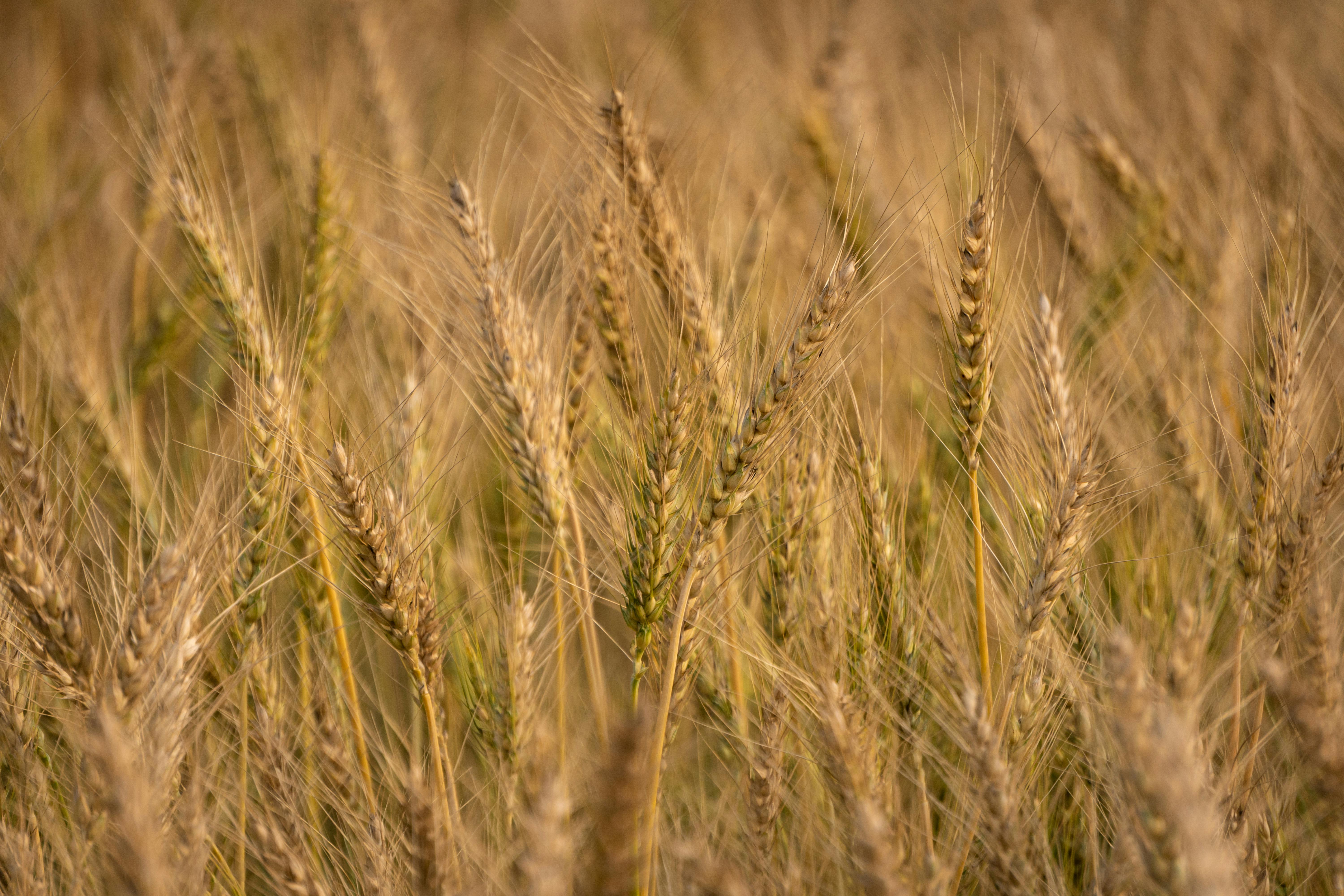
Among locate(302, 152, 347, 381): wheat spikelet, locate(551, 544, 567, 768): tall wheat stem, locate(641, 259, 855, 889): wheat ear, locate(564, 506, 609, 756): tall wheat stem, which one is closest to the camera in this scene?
locate(641, 259, 855, 889): wheat ear

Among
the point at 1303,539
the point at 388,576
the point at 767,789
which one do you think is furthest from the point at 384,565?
the point at 1303,539

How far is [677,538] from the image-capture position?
4.26 feet

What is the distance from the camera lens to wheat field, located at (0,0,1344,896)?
118cm

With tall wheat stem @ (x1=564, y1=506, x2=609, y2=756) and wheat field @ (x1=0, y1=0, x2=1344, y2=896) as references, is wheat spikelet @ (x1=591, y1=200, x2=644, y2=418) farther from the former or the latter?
tall wheat stem @ (x1=564, y1=506, x2=609, y2=756)

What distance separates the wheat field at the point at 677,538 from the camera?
118 centimetres

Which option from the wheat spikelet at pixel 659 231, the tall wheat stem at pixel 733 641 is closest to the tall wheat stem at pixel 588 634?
the tall wheat stem at pixel 733 641

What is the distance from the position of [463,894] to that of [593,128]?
144 centimetres

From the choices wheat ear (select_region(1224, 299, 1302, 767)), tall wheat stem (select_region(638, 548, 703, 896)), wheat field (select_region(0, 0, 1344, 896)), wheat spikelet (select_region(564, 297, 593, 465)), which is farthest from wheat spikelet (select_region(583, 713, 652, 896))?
wheat ear (select_region(1224, 299, 1302, 767))

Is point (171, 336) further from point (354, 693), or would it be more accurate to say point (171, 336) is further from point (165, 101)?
point (354, 693)

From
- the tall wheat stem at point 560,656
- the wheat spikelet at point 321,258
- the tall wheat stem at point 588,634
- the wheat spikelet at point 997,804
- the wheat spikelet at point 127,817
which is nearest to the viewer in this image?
the wheat spikelet at point 127,817

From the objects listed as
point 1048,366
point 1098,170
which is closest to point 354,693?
point 1048,366

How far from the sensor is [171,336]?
234 centimetres

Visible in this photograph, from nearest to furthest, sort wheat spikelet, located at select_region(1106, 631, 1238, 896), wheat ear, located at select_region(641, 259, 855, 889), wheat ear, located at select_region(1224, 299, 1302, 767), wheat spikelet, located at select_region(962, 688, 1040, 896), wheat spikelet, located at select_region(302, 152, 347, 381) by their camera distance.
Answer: wheat spikelet, located at select_region(1106, 631, 1238, 896), wheat spikelet, located at select_region(962, 688, 1040, 896), wheat ear, located at select_region(641, 259, 855, 889), wheat ear, located at select_region(1224, 299, 1302, 767), wheat spikelet, located at select_region(302, 152, 347, 381)

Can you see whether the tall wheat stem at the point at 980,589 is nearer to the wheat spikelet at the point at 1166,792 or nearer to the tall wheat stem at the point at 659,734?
the wheat spikelet at the point at 1166,792
